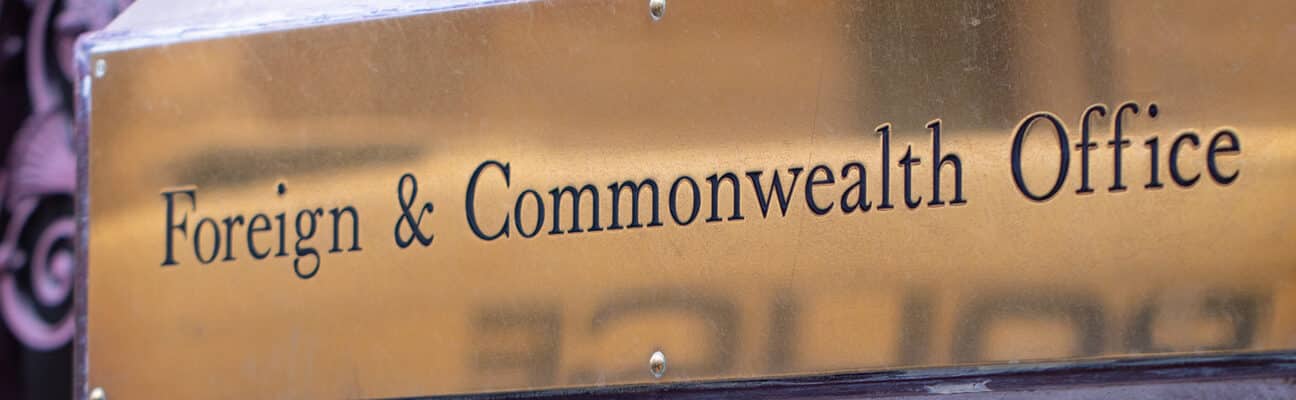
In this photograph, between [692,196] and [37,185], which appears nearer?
[692,196]

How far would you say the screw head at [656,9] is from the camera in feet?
3.16

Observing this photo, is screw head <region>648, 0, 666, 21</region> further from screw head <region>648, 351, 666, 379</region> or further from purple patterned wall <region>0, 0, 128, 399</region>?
purple patterned wall <region>0, 0, 128, 399</region>

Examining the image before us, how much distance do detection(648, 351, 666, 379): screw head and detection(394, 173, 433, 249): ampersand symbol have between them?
0.54 ft

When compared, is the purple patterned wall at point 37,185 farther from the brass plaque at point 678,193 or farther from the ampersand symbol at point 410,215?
the ampersand symbol at point 410,215

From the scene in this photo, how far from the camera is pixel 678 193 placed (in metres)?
0.94

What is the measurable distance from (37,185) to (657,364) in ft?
2.24

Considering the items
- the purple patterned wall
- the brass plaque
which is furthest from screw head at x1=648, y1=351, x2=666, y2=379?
the purple patterned wall

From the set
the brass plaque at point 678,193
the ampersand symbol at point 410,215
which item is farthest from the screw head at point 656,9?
the ampersand symbol at point 410,215

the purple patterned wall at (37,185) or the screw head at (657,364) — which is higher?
the purple patterned wall at (37,185)

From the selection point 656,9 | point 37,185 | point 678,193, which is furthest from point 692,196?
point 37,185

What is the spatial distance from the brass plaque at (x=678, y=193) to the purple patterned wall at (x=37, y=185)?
0.87ft

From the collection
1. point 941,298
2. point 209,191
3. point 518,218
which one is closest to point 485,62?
point 518,218

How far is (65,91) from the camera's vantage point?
1.37 meters

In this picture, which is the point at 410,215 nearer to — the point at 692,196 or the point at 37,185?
the point at 692,196
